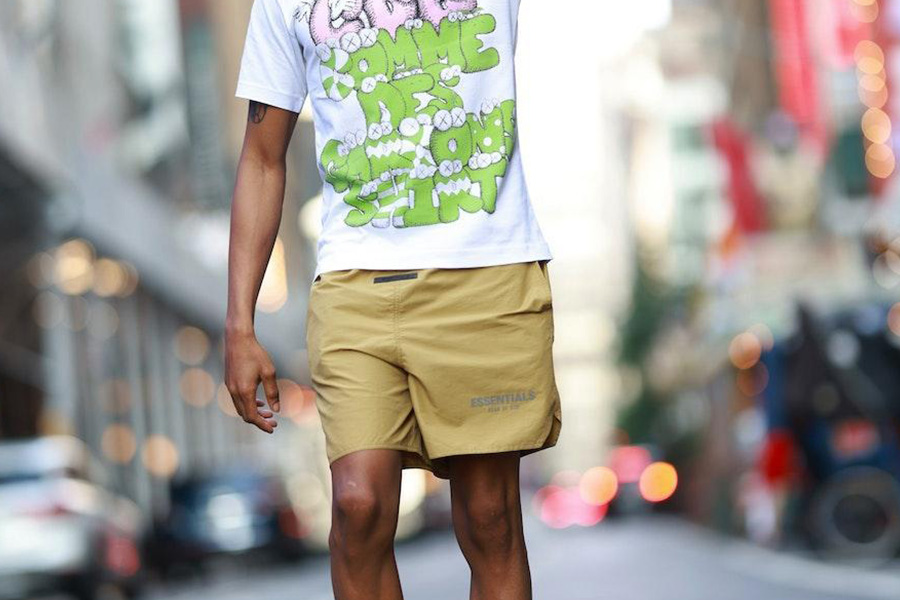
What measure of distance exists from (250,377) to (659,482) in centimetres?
3858

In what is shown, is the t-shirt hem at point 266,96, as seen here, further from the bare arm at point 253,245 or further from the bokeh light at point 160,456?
the bokeh light at point 160,456

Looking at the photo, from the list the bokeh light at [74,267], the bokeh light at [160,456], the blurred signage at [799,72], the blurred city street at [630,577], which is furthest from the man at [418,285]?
the bokeh light at [160,456]

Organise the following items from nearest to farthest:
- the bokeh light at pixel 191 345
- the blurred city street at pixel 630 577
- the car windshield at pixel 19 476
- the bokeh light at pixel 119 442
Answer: the blurred city street at pixel 630 577 → the car windshield at pixel 19 476 → the bokeh light at pixel 119 442 → the bokeh light at pixel 191 345

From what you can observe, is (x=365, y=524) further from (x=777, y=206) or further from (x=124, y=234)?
(x=777, y=206)

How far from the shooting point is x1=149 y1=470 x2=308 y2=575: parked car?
977 inches

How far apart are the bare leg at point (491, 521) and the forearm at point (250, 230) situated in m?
0.50

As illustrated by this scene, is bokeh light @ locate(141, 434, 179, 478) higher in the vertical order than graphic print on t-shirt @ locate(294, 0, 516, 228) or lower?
lower

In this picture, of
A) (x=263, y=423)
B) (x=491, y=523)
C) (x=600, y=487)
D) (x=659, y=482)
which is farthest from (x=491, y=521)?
(x=600, y=487)

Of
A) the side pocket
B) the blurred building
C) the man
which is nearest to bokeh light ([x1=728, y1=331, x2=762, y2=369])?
the blurred building

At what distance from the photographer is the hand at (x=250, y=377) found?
12.4 ft

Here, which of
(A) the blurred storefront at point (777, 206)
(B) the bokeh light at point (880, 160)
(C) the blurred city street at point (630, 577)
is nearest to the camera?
(C) the blurred city street at point (630, 577)

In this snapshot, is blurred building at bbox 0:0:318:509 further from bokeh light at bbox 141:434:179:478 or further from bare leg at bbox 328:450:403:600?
bare leg at bbox 328:450:403:600

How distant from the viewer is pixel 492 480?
Answer: 3834mm

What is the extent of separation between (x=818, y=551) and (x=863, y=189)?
13.7 metres
